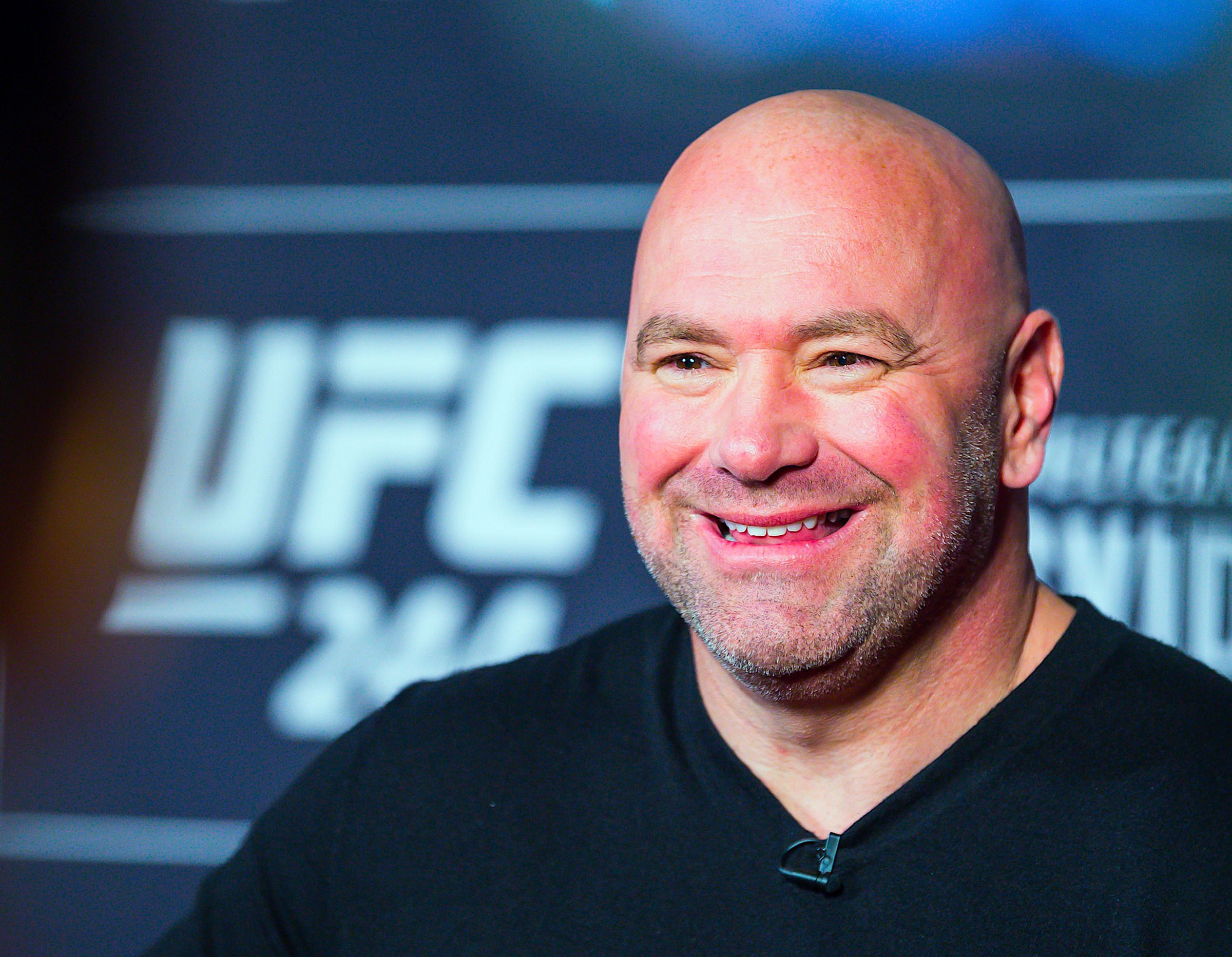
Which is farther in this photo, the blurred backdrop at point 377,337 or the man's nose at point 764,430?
the blurred backdrop at point 377,337

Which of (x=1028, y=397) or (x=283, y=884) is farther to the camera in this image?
(x=283, y=884)

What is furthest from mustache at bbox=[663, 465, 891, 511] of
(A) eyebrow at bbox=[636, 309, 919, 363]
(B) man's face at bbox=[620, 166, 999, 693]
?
(A) eyebrow at bbox=[636, 309, 919, 363]

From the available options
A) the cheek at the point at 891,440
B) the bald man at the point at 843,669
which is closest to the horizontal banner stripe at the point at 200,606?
the bald man at the point at 843,669

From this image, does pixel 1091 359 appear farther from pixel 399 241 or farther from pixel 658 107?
pixel 399 241

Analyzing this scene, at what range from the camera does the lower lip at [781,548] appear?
100cm

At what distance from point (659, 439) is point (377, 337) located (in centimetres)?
109

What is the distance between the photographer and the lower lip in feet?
3.28

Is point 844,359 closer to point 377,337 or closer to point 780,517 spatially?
point 780,517

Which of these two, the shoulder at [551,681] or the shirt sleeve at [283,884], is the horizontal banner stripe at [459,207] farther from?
the shirt sleeve at [283,884]

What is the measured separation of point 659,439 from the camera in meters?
1.05

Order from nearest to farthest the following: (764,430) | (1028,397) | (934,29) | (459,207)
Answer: (764,430), (1028,397), (934,29), (459,207)

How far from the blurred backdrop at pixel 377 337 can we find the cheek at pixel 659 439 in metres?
0.86

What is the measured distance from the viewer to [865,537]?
1.00 meters

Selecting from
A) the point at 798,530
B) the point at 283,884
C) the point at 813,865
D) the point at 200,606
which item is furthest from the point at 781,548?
the point at 200,606
